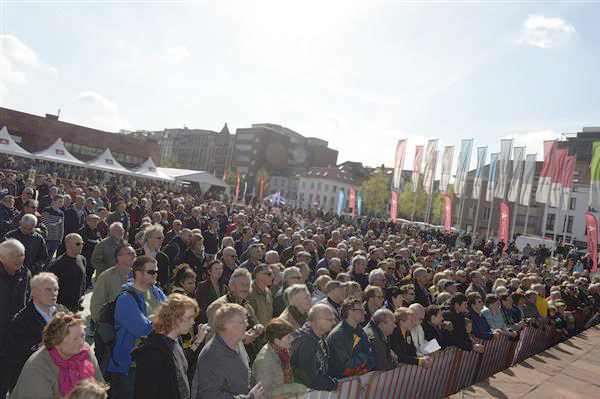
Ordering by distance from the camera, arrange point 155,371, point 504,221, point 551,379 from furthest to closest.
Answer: point 504,221 → point 551,379 → point 155,371

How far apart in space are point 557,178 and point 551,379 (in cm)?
2253

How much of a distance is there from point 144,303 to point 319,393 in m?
1.80

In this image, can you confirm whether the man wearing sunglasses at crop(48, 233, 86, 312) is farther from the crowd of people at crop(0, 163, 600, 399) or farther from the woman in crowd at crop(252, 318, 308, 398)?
the woman in crowd at crop(252, 318, 308, 398)

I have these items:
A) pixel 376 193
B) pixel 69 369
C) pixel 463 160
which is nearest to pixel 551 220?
pixel 376 193

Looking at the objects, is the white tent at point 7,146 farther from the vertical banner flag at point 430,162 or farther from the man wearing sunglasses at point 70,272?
the vertical banner flag at point 430,162

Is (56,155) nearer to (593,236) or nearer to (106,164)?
(106,164)

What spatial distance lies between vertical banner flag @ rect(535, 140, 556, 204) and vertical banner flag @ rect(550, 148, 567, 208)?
0.25 m

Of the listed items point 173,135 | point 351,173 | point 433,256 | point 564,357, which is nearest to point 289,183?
point 351,173

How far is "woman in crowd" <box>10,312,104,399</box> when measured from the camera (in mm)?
2746

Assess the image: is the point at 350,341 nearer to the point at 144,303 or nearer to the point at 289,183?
the point at 144,303

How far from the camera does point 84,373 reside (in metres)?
2.98

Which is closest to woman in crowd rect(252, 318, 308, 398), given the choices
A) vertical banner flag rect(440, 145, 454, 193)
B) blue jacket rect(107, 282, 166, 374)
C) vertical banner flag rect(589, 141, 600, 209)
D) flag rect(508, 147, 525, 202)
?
blue jacket rect(107, 282, 166, 374)

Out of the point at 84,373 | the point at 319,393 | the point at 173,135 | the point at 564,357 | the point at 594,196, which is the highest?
the point at 173,135

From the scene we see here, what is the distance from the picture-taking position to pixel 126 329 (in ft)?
12.6
